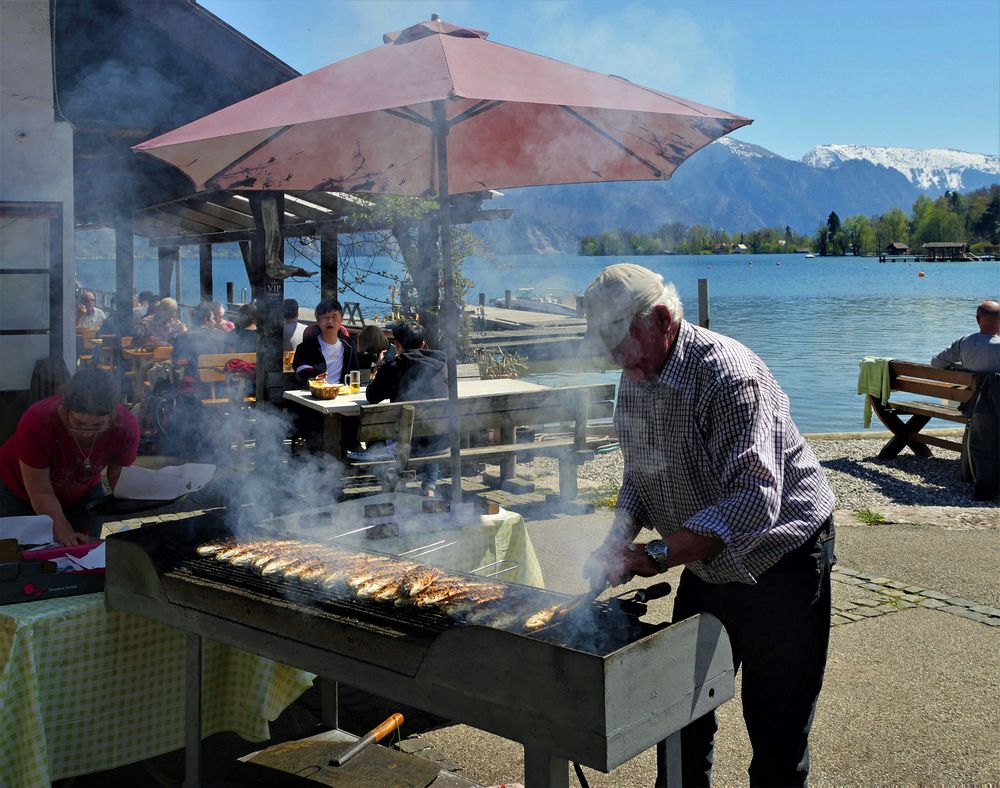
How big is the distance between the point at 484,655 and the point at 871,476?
29.2 ft

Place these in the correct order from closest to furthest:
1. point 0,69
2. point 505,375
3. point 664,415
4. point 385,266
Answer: point 664,415, point 0,69, point 505,375, point 385,266

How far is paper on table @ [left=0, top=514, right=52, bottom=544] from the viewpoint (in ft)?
12.2

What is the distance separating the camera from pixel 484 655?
2180 millimetres

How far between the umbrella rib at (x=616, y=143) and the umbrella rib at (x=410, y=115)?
0.81 meters

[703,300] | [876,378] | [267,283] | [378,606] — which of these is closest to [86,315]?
[267,283]

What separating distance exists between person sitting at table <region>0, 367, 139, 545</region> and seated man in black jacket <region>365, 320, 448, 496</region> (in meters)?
3.16

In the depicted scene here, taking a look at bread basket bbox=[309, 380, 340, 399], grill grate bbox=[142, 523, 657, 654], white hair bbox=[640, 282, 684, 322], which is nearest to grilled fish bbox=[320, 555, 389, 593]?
grill grate bbox=[142, 523, 657, 654]

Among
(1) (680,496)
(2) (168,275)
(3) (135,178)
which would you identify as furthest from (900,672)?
(2) (168,275)

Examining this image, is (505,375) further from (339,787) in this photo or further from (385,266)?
(339,787)

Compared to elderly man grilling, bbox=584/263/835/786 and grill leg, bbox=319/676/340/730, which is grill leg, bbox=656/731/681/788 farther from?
grill leg, bbox=319/676/340/730

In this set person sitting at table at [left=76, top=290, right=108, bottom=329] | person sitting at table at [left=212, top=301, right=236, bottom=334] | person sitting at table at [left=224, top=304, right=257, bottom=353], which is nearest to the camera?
person sitting at table at [left=224, top=304, right=257, bottom=353]

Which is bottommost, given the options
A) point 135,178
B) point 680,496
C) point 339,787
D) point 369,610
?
point 339,787

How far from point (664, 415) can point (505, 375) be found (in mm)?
9649

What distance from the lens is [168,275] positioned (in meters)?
21.3
